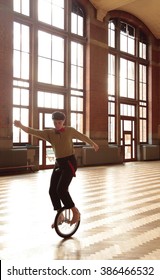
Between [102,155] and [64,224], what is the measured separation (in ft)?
34.7

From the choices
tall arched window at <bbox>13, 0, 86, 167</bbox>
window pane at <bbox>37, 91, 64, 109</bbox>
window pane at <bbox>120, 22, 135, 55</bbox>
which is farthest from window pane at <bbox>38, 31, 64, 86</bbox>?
window pane at <bbox>120, 22, 135, 55</bbox>

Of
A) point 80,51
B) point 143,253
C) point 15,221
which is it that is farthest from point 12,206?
point 80,51

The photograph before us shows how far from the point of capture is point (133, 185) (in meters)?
8.37

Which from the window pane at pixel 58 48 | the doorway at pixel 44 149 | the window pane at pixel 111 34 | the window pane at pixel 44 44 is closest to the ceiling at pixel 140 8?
the window pane at pixel 111 34

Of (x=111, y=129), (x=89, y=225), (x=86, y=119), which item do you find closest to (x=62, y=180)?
(x=89, y=225)

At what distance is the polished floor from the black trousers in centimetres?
49

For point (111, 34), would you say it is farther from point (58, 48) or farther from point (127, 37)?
point (58, 48)

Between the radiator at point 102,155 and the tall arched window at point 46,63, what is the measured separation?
1.19m

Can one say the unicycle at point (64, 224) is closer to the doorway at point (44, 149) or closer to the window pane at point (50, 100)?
the doorway at point (44, 149)

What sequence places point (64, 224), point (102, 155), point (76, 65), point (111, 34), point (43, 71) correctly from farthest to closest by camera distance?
point (111, 34) < point (102, 155) < point (76, 65) < point (43, 71) < point (64, 224)

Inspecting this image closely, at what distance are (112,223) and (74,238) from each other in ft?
2.82

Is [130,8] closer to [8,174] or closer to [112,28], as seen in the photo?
[112,28]

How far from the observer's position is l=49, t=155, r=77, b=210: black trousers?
3.76m

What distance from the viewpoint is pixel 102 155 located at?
1463 centimetres
